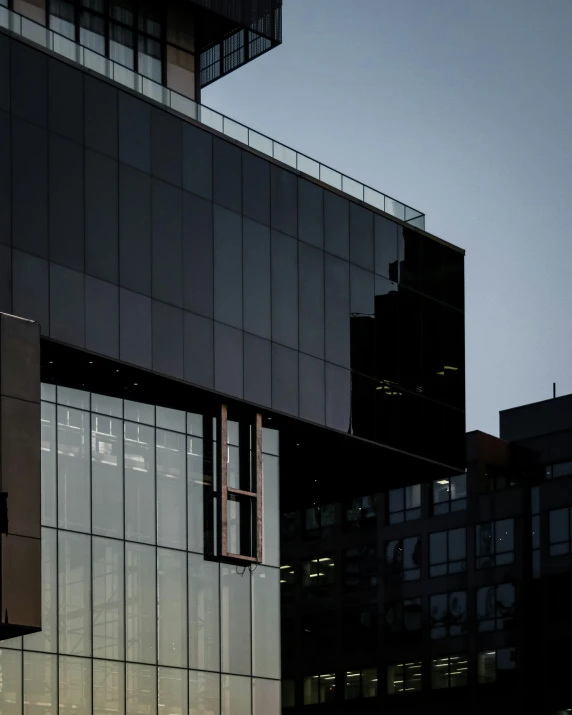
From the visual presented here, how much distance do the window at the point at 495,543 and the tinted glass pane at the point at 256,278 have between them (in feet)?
173

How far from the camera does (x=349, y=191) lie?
59.8m

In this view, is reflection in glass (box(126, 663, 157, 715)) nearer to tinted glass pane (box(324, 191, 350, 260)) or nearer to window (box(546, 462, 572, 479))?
tinted glass pane (box(324, 191, 350, 260))

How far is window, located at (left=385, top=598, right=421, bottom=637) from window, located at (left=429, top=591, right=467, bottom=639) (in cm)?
122

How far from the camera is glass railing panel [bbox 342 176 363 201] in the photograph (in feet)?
196

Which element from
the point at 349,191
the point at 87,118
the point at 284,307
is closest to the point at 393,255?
the point at 349,191

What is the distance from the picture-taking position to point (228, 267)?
53844mm

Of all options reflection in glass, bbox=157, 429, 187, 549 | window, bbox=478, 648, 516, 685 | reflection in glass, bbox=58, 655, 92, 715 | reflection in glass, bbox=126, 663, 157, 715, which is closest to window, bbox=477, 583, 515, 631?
window, bbox=478, 648, 516, 685

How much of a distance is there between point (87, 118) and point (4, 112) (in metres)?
3.50

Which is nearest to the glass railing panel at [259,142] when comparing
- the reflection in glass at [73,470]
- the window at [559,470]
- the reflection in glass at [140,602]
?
the reflection in glass at [73,470]

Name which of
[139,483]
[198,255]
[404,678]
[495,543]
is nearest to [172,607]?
[139,483]

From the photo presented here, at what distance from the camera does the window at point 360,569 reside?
110m

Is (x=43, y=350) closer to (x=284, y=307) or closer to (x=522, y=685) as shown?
(x=284, y=307)

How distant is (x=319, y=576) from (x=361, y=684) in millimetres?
8794

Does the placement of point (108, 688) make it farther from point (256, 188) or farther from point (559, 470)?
point (559, 470)
